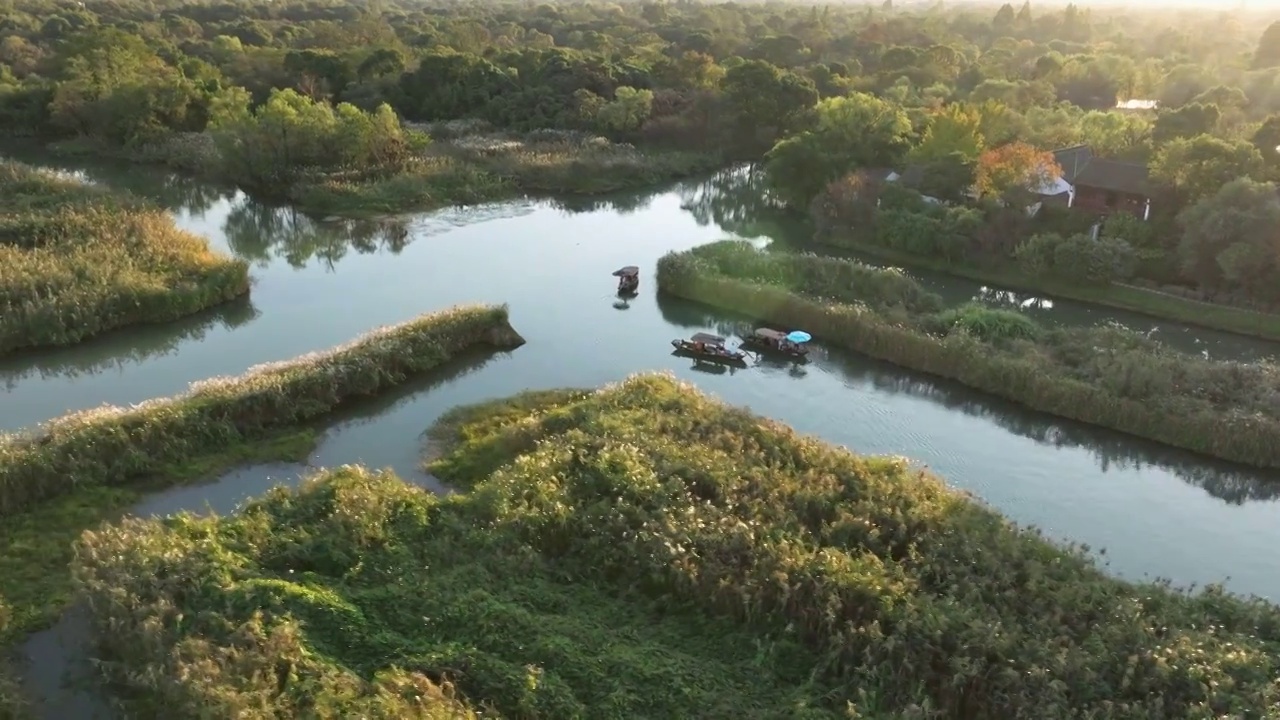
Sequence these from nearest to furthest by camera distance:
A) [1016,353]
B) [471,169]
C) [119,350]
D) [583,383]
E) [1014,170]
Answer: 1. [583,383]
2. [119,350]
3. [1016,353]
4. [1014,170]
5. [471,169]

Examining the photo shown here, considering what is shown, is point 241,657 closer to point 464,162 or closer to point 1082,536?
point 1082,536

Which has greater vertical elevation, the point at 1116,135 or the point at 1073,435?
the point at 1116,135

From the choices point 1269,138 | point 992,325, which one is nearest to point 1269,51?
point 1269,138

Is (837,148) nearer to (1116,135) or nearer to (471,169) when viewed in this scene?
(1116,135)

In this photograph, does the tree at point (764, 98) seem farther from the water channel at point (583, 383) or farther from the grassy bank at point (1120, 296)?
the grassy bank at point (1120, 296)

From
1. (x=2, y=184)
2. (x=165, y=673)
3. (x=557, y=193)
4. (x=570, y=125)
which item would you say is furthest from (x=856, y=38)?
(x=165, y=673)

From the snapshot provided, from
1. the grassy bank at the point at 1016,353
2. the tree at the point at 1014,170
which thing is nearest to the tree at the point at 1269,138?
the tree at the point at 1014,170
